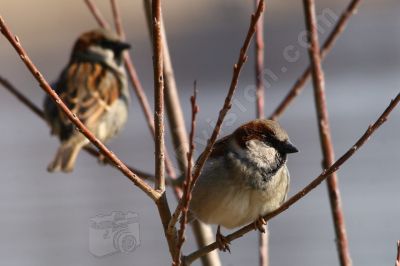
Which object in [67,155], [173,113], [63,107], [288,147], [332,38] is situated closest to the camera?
[63,107]

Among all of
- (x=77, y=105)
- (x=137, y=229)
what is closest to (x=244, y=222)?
(x=137, y=229)

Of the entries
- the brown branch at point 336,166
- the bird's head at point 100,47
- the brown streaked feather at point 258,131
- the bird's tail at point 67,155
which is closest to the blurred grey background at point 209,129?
the bird's head at point 100,47

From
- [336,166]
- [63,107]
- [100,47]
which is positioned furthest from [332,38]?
[100,47]

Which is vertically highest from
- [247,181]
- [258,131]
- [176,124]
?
[258,131]

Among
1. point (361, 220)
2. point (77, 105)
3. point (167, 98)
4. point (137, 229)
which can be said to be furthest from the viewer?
point (361, 220)

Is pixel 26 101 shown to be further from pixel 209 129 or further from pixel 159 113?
pixel 209 129

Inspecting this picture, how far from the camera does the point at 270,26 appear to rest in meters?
8.66

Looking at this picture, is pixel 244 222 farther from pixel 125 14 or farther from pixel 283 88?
pixel 125 14

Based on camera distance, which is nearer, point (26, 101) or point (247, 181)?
point (247, 181)

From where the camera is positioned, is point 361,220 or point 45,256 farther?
point 45,256

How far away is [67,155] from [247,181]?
5.49 ft

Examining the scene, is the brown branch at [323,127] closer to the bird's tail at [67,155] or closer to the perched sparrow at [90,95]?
the perched sparrow at [90,95]

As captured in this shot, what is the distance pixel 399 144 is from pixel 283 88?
1287mm

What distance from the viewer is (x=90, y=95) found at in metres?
4.11
